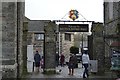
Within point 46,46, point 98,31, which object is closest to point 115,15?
point 98,31

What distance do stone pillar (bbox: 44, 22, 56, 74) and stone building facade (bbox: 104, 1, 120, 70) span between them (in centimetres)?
388

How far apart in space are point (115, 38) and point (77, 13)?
551cm

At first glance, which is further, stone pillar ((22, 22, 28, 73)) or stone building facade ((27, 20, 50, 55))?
stone building facade ((27, 20, 50, 55))

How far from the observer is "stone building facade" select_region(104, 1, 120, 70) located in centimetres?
2258

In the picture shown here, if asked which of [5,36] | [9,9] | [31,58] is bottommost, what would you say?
[31,58]

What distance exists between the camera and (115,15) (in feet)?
78.2

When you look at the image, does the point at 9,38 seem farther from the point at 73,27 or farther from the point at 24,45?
the point at 73,27

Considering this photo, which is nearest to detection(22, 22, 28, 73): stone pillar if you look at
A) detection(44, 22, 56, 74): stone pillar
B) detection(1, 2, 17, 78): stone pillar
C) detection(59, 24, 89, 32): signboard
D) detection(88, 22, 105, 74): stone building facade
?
detection(44, 22, 56, 74): stone pillar

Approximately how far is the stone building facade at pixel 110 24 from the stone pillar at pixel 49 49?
3884 mm

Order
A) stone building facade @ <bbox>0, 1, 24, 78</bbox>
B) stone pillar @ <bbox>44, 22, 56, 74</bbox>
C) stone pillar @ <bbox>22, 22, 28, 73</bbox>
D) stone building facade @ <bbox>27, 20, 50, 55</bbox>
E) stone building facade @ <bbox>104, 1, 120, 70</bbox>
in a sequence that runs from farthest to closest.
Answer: stone building facade @ <bbox>27, 20, 50, 55</bbox>
stone pillar @ <bbox>44, 22, 56, 74</bbox>
stone pillar @ <bbox>22, 22, 28, 73</bbox>
stone building facade @ <bbox>104, 1, 120, 70</bbox>
stone building facade @ <bbox>0, 1, 24, 78</bbox>

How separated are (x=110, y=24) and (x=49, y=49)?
5054 millimetres

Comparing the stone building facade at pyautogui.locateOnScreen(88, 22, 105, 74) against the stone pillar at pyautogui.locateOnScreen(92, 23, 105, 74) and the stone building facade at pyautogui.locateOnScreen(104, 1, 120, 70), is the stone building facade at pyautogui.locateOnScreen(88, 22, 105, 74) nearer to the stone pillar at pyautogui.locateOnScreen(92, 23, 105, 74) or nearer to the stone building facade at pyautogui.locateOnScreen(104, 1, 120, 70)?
the stone pillar at pyautogui.locateOnScreen(92, 23, 105, 74)

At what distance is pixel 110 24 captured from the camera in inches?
1030

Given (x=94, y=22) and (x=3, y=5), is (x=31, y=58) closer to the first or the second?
(x=94, y=22)
